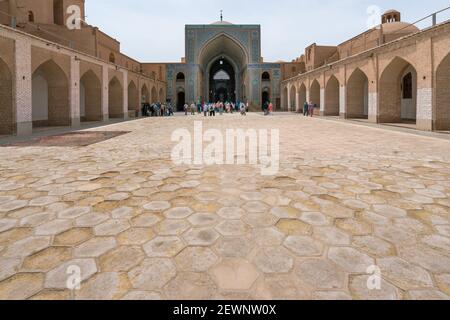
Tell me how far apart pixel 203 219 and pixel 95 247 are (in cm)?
96

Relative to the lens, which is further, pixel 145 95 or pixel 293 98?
pixel 293 98

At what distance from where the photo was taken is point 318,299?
1.75 m

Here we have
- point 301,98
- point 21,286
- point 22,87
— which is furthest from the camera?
Result: point 301,98

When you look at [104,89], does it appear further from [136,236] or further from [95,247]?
[95,247]

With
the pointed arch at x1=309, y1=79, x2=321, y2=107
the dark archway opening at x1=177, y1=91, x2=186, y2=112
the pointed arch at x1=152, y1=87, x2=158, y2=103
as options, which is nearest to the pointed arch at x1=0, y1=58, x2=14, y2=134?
the pointed arch at x1=309, y1=79, x2=321, y2=107

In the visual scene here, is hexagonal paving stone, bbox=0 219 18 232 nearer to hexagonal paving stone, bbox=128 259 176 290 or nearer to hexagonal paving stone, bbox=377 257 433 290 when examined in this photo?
hexagonal paving stone, bbox=128 259 176 290

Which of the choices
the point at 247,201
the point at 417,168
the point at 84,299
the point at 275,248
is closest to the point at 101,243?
the point at 84,299

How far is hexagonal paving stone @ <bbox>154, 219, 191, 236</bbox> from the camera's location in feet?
8.72

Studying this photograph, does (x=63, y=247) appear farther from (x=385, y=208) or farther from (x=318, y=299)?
(x=385, y=208)

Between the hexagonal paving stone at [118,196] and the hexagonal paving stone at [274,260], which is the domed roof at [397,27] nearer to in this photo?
the hexagonal paving stone at [118,196]

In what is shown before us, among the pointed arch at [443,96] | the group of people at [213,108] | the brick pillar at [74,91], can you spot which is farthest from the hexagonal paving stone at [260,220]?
the group of people at [213,108]

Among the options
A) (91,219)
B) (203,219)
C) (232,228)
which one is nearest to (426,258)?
(232,228)

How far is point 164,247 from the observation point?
7.87 feet

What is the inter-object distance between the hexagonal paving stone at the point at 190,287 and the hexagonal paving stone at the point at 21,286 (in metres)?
0.77
